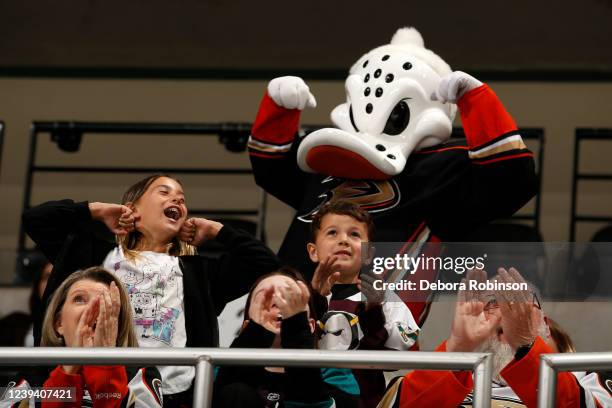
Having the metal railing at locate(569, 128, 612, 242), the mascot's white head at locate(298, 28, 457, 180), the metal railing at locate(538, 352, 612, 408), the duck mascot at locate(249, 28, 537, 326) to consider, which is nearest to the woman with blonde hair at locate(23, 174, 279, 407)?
the duck mascot at locate(249, 28, 537, 326)

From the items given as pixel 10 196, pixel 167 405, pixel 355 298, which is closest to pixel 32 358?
pixel 167 405

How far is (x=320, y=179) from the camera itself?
10.2 ft

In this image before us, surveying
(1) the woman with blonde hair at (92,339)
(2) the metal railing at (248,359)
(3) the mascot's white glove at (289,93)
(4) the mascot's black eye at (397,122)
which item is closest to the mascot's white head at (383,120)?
(4) the mascot's black eye at (397,122)

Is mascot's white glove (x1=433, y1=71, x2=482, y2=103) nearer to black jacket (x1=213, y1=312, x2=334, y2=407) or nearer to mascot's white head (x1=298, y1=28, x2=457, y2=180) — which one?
mascot's white head (x1=298, y1=28, x2=457, y2=180)

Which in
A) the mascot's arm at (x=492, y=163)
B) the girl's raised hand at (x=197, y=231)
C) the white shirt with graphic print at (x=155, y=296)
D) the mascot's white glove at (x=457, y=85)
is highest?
the mascot's white glove at (x=457, y=85)

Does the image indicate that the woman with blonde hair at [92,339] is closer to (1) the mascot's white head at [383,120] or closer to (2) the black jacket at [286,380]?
(2) the black jacket at [286,380]

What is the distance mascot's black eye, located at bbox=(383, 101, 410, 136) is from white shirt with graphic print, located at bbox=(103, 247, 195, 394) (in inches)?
26.1

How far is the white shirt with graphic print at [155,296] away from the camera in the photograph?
8.52 ft

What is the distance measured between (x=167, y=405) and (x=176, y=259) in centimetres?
40

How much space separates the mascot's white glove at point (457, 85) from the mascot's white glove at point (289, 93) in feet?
1.11

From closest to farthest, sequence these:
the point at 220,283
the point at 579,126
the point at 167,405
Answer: the point at 167,405
the point at 220,283
the point at 579,126

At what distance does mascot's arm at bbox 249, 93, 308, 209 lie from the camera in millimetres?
3109

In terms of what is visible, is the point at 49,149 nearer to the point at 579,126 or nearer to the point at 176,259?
the point at 579,126

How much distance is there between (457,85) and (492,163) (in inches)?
7.2
